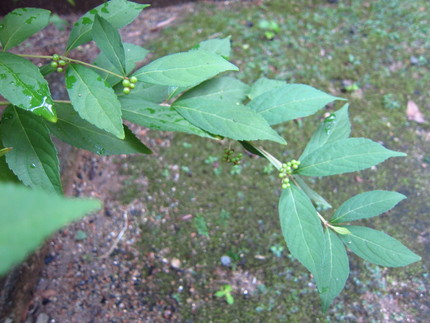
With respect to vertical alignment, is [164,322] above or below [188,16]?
below

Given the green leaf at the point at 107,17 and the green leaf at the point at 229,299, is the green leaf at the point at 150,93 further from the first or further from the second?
the green leaf at the point at 229,299

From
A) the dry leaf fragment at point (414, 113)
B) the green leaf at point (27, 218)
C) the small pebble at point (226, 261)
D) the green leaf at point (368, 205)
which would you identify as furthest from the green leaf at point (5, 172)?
the dry leaf fragment at point (414, 113)

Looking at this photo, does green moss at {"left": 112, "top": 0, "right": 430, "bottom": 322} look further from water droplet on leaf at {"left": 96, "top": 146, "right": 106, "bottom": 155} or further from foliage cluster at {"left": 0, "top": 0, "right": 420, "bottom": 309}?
water droplet on leaf at {"left": 96, "top": 146, "right": 106, "bottom": 155}

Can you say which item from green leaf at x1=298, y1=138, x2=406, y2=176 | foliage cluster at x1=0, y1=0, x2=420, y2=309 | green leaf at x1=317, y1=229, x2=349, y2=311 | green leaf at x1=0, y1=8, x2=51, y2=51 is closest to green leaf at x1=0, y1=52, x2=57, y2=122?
foliage cluster at x1=0, y1=0, x2=420, y2=309

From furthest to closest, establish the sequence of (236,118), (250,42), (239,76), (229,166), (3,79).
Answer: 1. (250,42)
2. (239,76)
3. (229,166)
4. (236,118)
5. (3,79)

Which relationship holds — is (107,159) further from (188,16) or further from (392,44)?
(392,44)

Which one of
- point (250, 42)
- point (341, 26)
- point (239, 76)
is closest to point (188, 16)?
point (250, 42)
